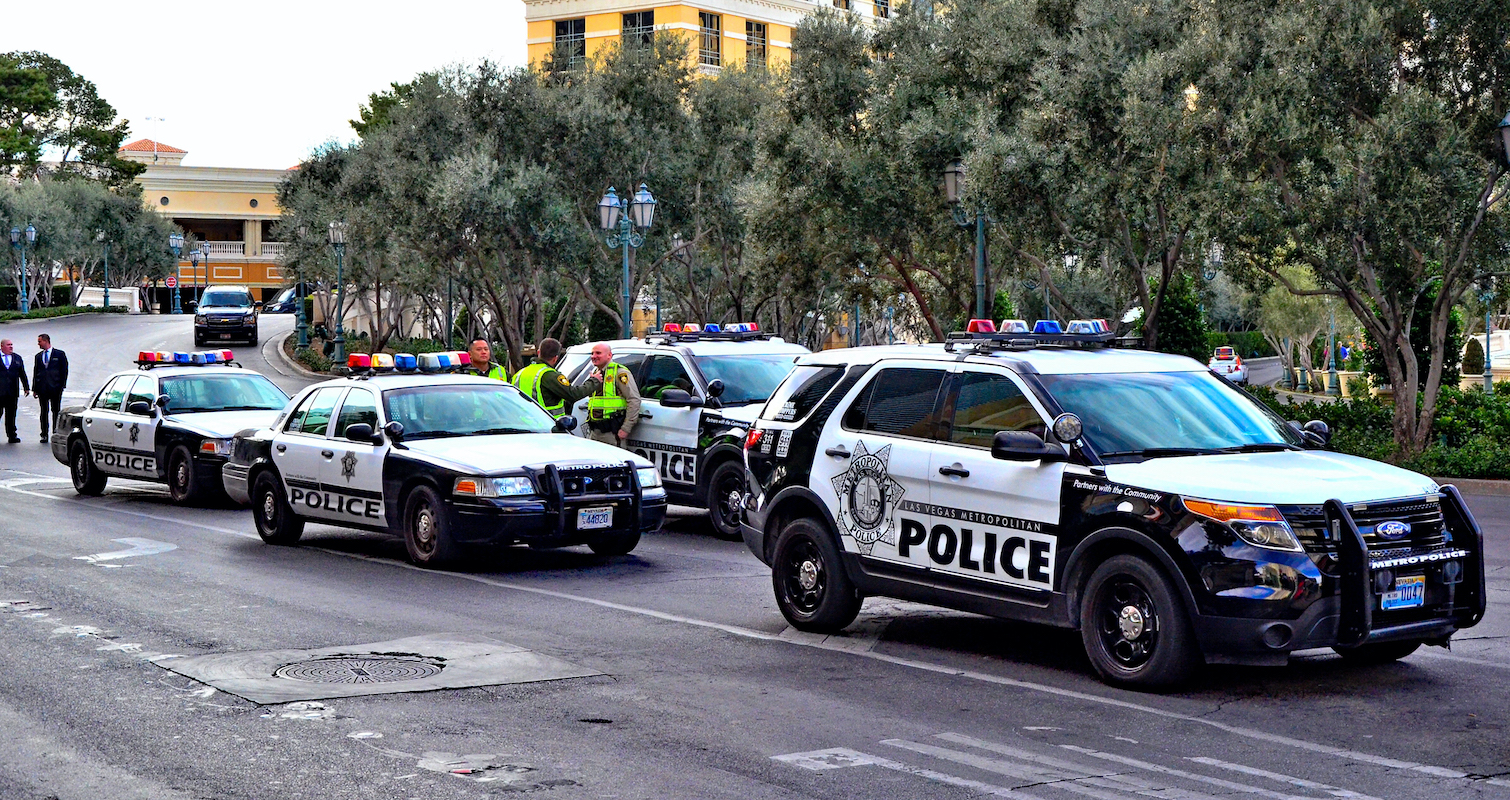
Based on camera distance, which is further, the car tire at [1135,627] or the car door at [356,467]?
the car door at [356,467]

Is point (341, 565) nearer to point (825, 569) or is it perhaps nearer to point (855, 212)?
point (825, 569)

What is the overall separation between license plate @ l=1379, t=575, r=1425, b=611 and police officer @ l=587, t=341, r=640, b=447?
9.22 m

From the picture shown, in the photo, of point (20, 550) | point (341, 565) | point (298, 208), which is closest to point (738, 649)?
point (341, 565)

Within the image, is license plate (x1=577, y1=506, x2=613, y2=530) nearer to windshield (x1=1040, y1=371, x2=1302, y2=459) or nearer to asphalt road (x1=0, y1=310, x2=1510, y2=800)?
asphalt road (x1=0, y1=310, x2=1510, y2=800)

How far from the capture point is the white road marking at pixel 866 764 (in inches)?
247

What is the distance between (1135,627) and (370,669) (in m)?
3.94

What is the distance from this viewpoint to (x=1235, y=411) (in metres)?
8.88

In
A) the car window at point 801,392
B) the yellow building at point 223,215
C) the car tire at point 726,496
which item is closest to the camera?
the car window at point 801,392

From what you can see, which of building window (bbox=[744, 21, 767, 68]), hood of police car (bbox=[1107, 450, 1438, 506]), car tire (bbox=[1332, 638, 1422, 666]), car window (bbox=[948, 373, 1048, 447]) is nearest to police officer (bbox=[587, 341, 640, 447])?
car window (bbox=[948, 373, 1048, 447])

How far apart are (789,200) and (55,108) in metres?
70.6

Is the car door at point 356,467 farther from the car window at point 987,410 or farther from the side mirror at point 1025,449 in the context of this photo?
the side mirror at point 1025,449

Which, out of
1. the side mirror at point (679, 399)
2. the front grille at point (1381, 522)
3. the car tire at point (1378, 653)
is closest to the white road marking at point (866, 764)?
the front grille at point (1381, 522)

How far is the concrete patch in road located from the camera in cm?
A: 819

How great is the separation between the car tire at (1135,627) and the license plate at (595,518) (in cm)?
534
